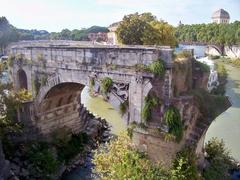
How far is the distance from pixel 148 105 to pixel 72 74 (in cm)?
491

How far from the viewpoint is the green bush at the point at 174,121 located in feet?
39.5

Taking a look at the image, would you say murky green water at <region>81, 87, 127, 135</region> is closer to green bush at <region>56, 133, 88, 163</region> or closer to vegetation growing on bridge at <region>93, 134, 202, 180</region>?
green bush at <region>56, 133, 88, 163</region>

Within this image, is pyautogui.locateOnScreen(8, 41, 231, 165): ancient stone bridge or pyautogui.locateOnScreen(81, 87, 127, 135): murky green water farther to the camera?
pyautogui.locateOnScreen(81, 87, 127, 135): murky green water

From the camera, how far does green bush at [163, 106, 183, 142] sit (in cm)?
1205

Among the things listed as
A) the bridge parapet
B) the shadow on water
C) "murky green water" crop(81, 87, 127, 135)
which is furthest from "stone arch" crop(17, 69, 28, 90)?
"murky green water" crop(81, 87, 127, 135)

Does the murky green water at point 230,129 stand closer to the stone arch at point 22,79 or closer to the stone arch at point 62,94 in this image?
the stone arch at point 62,94

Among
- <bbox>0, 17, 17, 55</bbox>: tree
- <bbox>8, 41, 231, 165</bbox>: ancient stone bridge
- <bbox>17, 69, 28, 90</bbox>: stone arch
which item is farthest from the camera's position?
<bbox>0, 17, 17, 55</bbox>: tree

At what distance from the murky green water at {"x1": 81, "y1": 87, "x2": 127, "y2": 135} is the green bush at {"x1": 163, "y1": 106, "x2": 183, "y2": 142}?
442 inches

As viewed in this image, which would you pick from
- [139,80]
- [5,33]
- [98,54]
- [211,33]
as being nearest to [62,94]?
[98,54]

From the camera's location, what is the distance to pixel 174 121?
1213cm

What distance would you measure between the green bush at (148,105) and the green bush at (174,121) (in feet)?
2.00

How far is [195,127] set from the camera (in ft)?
44.3

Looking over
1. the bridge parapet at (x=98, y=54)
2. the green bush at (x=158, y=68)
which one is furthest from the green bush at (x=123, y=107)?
the green bush at (x=158, y=68)

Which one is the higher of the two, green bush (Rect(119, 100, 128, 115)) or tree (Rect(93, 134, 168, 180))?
green bush (Rect(119, 100, 128, 115))
